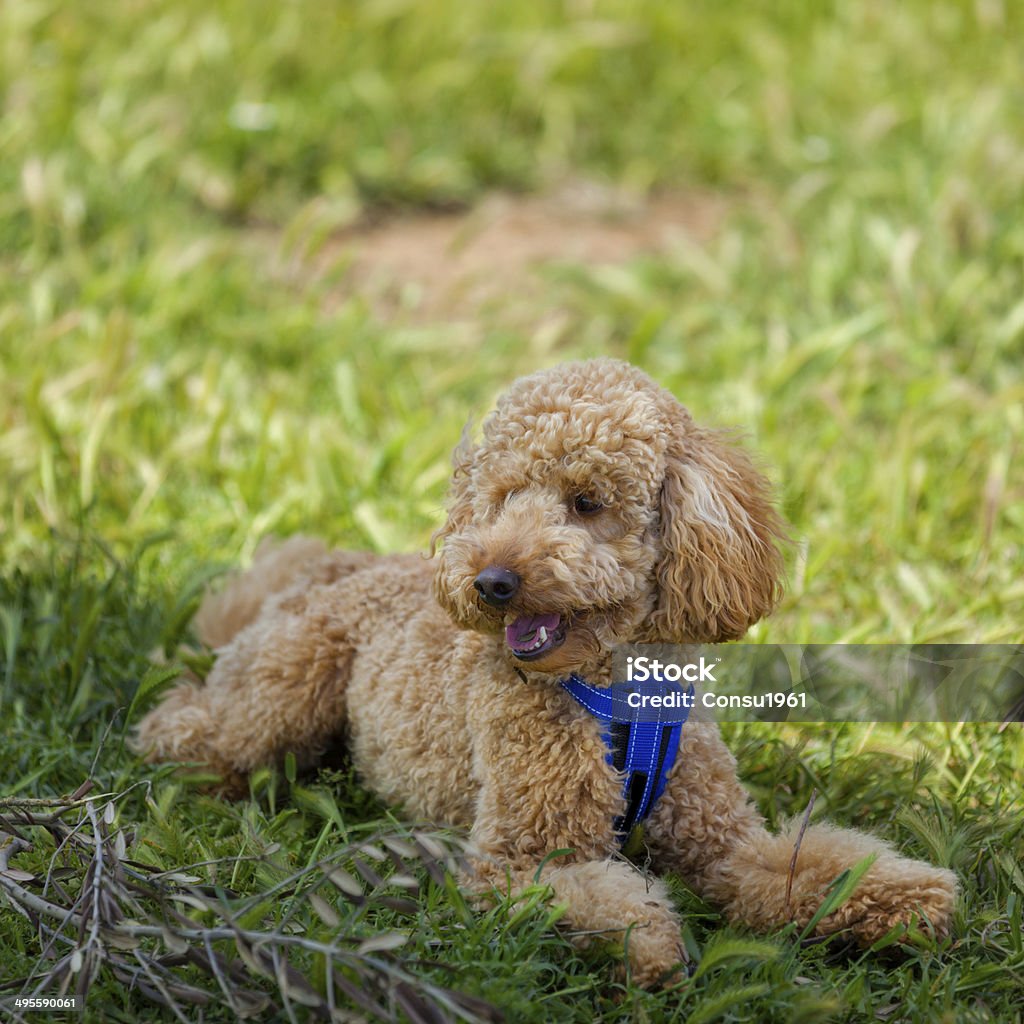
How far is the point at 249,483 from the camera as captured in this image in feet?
14.4

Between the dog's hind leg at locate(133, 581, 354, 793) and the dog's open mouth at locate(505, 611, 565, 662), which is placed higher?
the dog's open mouth at locate(505, 611, 565, 662)

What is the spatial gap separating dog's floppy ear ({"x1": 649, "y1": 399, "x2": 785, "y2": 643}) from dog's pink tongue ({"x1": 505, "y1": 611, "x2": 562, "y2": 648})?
21 cm

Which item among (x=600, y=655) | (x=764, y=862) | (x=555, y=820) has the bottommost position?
(x=764, y=862)

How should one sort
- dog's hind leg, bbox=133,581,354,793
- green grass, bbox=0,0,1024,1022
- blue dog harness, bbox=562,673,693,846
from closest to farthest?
blue dog harness, bbox=562,673,693,846 → green grass, bbox=0,0,1024,1022 → dog's hind leg, bbox=133,581,354,793

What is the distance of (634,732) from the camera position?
2518 mm

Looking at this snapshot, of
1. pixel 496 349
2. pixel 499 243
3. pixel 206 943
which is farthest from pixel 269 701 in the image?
pixel 499 243

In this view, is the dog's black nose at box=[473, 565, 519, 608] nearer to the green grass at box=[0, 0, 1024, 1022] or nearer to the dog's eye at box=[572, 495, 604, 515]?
the dog's eye at box=[572, 495, 604, 515]

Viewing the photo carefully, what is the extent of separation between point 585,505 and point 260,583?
1277 millimetres

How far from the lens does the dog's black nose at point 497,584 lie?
2.37 m

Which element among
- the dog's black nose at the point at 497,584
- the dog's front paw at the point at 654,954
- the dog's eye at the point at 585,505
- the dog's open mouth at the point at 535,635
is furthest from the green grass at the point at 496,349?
the dog's eye at the point at 585,505

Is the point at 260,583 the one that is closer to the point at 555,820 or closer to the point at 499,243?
the point at 555,820

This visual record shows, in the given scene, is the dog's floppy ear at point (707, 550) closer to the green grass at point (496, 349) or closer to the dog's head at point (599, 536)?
the dog's head at point (599, 536)

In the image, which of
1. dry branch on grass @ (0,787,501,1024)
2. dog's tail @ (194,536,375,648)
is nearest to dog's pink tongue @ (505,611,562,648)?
dry branch on grass @ (0,787,501,1024)

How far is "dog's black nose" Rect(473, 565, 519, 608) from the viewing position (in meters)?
2.37
